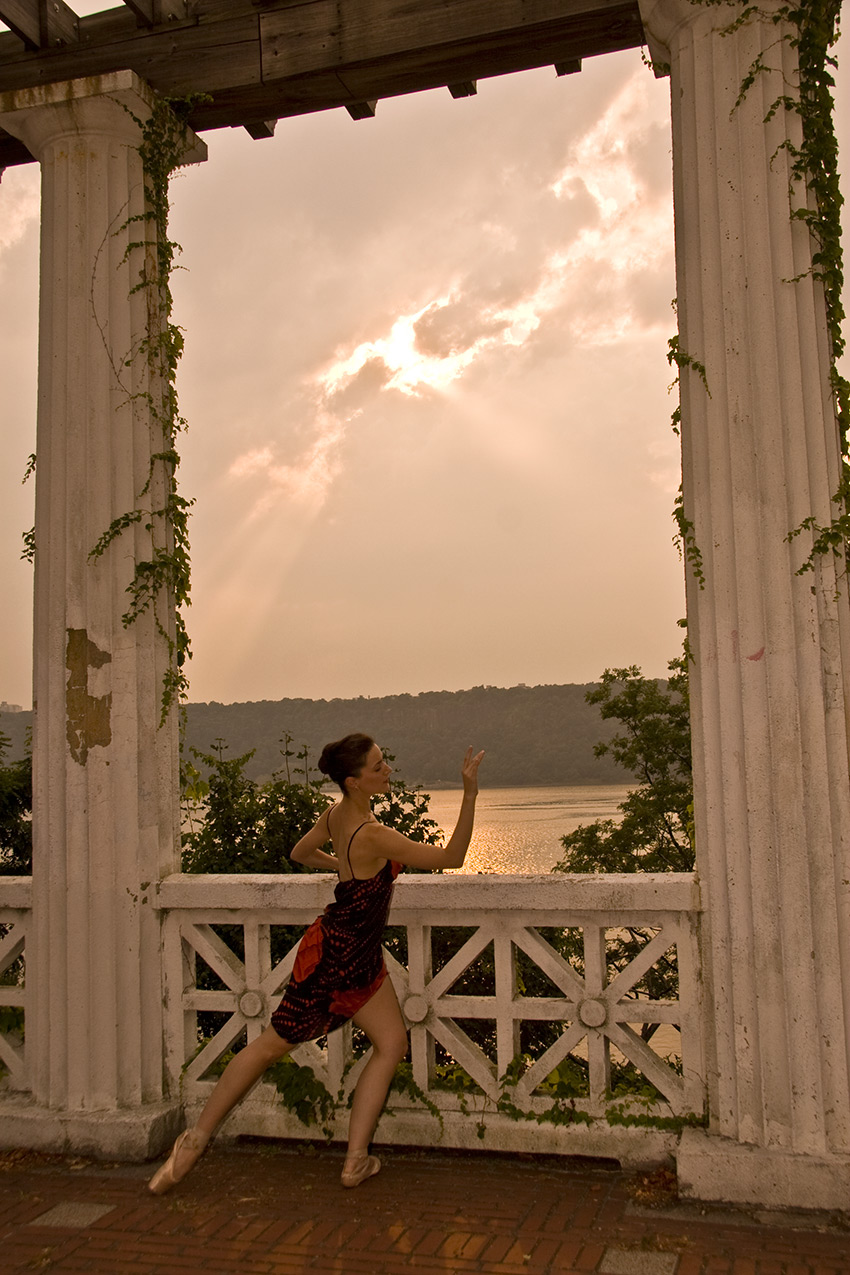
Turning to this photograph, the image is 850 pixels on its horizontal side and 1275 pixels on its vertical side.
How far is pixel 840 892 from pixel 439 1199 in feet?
5.98

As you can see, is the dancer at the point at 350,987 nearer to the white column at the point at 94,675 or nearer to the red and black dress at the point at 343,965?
the red and black dress at the point at 343,965

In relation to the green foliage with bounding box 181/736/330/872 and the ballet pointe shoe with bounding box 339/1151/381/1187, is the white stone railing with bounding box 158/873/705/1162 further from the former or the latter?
the green foliage with bounding box 181/736/330/872

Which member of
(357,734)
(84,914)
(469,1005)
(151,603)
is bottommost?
(469,1005)

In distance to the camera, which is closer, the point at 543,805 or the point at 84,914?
the point at 84,914

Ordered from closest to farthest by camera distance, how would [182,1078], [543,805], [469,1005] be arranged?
[469,1005], [182,1078], [543,805]

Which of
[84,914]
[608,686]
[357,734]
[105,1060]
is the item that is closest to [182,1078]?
[105,1060]

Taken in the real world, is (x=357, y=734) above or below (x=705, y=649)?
below

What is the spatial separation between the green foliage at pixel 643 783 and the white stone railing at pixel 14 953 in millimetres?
17565

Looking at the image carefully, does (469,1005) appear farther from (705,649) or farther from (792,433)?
(792,433)

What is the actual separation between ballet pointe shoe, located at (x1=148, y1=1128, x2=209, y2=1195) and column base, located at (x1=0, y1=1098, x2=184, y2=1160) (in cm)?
40

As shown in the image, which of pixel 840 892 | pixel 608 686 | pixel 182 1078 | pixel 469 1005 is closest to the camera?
pixel 840 892

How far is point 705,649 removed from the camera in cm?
385

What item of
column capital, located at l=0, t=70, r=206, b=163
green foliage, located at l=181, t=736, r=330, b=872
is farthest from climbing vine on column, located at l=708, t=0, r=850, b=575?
green foliage, located at l=181, t=736, r=330, b=872

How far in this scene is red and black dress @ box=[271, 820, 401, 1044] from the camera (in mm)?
3828
